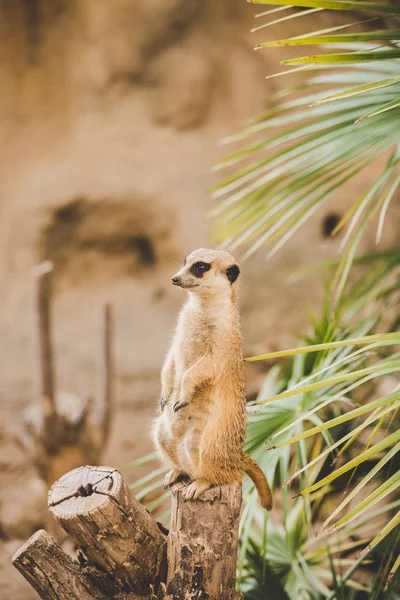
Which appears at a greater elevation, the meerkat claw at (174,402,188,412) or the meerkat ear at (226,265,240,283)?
the meerkat ear at (226,265,240,283)

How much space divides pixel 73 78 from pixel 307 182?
10.6ft

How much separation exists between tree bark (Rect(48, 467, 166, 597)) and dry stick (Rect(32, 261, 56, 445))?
1.37m

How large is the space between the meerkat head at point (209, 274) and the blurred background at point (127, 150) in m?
2.92

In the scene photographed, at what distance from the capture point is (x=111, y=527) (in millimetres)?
1467

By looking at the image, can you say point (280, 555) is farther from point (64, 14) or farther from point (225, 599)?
point (64, 14)

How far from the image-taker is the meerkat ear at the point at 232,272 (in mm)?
1640

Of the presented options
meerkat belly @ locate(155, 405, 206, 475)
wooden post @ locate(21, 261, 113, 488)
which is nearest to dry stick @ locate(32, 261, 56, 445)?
wooden post @ locate(21, 261, 113, 488)

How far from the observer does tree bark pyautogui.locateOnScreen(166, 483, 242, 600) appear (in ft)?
4.97

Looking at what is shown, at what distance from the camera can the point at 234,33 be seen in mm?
4684

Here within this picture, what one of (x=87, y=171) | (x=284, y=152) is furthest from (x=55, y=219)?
(x=284, y=152)

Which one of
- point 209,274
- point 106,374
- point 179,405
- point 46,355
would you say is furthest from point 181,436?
point 106,374

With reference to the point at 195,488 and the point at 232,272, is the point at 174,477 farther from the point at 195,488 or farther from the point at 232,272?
the point at 232,272

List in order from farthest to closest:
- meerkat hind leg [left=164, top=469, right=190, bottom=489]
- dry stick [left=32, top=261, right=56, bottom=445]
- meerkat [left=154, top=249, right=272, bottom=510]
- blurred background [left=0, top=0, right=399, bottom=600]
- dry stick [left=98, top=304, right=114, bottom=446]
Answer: blurred background [left=0, top=0, right=399, bottom=600] → dry stick [left=98, top=304, right=114, bottom=446] → dry stick [left=32, top=261, right=56, bottom=445] → meerkat hind leg [left=164, top=469, right=190, bottom=489] → meerkat [left=154, top=249, right=272, bottom=510]

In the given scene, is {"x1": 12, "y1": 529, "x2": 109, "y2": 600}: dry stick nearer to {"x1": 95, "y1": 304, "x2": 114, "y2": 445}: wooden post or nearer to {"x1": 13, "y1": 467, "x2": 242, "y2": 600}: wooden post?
{"x1": 13, "y1": 467, "x2": 242, "y2": 600}: wooden post
